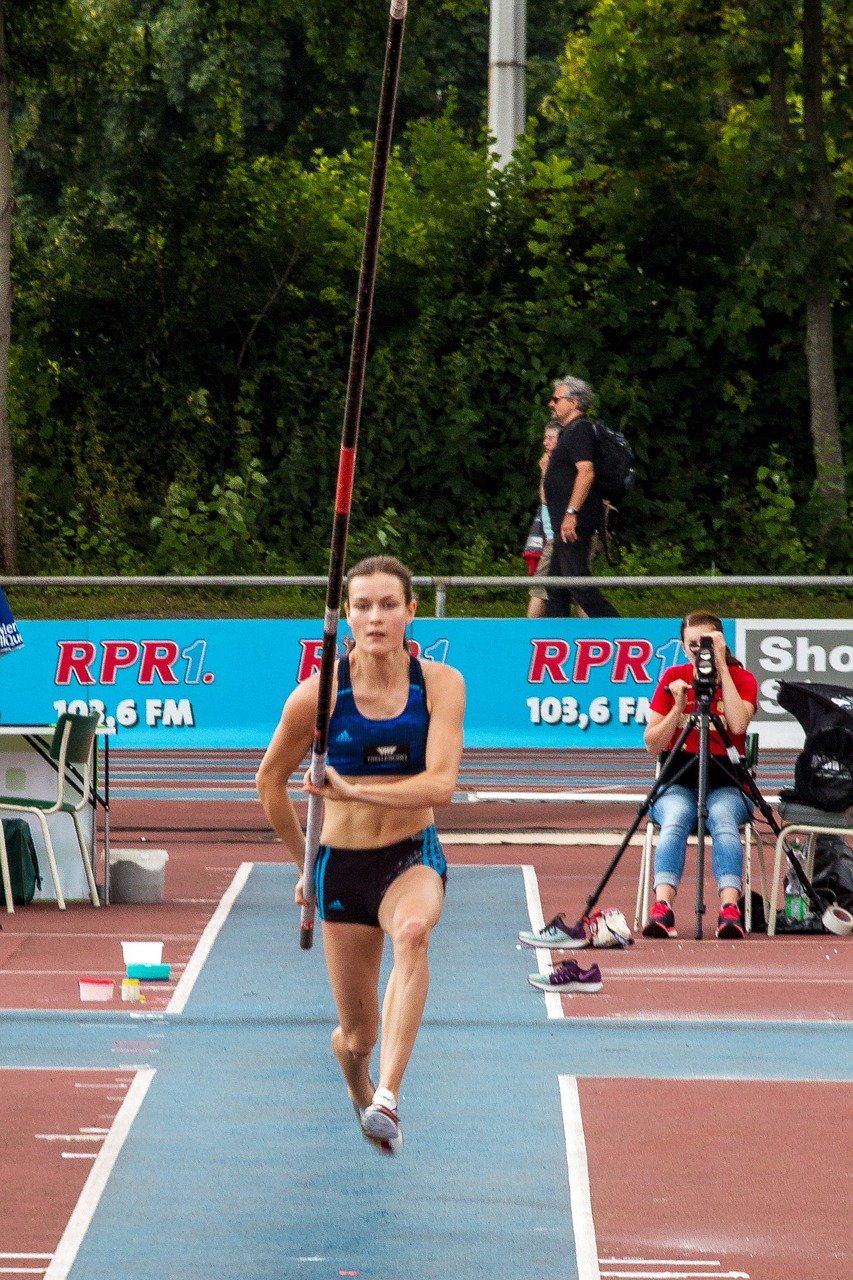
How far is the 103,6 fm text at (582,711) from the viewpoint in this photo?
1438cm

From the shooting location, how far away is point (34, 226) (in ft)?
94.7

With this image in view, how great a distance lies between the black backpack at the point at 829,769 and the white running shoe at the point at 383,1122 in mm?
5071

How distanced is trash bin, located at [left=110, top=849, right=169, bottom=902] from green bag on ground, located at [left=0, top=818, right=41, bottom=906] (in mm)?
423

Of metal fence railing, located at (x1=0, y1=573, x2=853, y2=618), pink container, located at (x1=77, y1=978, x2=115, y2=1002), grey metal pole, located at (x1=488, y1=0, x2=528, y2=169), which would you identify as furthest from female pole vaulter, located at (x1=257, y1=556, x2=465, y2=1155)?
grey metal pole, located at (x1=488, y1=0, x2=528, y2=169)

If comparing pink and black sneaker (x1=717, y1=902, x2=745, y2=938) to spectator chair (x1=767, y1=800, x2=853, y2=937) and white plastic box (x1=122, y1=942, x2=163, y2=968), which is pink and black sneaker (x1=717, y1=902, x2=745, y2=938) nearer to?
spectator chair (x1=767, y1=800, x2=853, y2=937)

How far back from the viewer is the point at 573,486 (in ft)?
52.0

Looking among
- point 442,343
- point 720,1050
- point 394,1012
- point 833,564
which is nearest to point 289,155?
point 442,343

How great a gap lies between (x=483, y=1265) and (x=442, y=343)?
19181 millimetres

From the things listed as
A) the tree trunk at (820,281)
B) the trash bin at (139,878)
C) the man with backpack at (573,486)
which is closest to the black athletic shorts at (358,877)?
the trash bin at (139,878)

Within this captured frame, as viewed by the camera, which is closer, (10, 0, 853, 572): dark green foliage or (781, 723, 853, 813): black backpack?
(781, 723, 853, 813): black backpack

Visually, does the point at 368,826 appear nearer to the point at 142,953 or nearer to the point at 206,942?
the point at 142,953

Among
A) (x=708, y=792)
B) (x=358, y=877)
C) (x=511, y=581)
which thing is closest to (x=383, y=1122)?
(x=358, y=877)

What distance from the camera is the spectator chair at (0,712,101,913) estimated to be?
10492 millimetres

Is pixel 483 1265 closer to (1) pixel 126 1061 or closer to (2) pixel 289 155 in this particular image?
(1) pixel 126 1061
